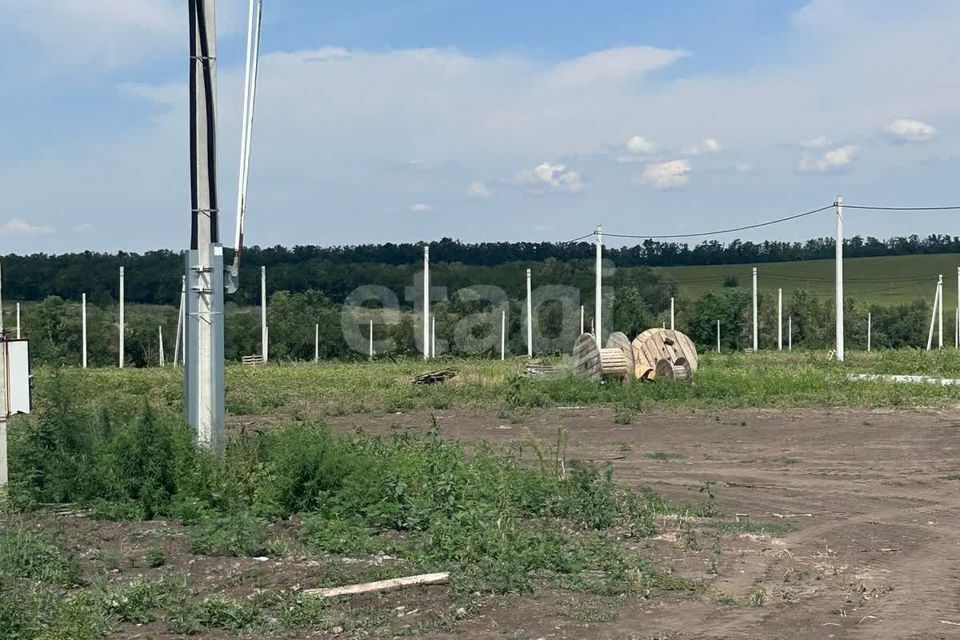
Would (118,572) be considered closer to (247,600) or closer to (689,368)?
(247,600)

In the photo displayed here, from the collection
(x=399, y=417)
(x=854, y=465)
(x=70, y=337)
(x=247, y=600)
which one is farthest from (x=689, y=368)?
(x=70, y=337)

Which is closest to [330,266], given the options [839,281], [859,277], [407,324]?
[407,324]

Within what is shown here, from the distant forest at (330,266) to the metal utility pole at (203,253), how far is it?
143ft

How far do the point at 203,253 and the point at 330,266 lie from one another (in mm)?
58287

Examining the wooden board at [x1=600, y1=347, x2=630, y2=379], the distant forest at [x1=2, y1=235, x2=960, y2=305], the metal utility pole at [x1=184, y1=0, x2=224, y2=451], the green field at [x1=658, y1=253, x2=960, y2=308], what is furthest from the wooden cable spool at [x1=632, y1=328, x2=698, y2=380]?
the green field at [x1=658, y1=253, x2=960, y2=308]

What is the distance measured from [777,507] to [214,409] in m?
5.83

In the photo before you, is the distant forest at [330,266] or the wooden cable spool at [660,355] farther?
the distant forest at [330,266]

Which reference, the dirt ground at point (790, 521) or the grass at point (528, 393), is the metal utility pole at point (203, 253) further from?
the grass at point (528, 393)

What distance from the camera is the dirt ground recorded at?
7004 mm

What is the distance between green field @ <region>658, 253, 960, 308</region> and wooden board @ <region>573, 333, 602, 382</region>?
56230 mm

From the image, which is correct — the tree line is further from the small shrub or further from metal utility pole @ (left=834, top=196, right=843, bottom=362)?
the small shrub

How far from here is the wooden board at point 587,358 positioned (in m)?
→ 26.7

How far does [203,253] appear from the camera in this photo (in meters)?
11.6

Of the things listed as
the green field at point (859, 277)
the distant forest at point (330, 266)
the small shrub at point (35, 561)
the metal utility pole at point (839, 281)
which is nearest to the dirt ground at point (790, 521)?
the small shrub at point (35, 561)
